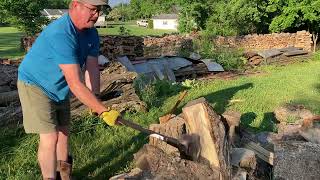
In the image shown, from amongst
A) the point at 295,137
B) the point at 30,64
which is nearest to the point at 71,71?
the point at 30,64

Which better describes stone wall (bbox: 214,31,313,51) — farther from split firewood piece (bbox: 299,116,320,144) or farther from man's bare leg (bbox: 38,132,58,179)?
man's bare leg (bbox: 38,132,58,179)

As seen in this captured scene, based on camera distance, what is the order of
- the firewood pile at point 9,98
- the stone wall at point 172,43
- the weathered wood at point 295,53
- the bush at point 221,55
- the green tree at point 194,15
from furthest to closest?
the green tree at point 194,15 < the weathered wood at point 295,53 < the stone wall at point 172,43 < the bush at point 221,55 < the firewood pile at point 9,98

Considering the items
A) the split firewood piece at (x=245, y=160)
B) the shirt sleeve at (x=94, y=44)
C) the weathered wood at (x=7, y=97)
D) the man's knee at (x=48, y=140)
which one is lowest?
the split firewood piece at (x=245, y=160)

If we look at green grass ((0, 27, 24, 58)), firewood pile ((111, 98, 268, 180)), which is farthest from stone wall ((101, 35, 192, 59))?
firewood pile ((111, 98, 268, 180))

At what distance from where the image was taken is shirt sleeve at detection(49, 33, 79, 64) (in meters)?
3.49

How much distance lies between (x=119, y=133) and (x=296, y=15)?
18.9m

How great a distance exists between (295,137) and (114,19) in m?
107

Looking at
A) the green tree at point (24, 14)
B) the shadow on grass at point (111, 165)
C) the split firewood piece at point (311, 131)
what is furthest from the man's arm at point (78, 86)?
the green tree at point (24, 14)

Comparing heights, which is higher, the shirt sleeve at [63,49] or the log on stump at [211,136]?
the shirt sleeve at [63,49]

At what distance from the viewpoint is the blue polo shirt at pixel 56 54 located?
3537 millimetres

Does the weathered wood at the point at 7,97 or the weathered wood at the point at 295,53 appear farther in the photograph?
the weathered wood at the point at 295,53

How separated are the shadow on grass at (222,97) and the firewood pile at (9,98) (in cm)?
376

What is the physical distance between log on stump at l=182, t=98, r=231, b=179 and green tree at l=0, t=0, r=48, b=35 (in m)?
29.1

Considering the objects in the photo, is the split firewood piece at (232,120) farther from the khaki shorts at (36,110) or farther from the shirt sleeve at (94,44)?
the khaki shorts at (36,110)
